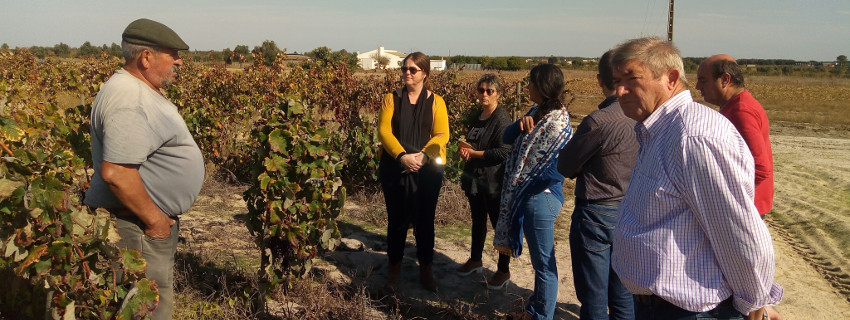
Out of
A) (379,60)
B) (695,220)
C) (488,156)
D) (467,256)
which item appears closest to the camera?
(695,220)

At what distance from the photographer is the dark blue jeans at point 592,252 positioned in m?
2.71

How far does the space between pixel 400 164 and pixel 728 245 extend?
8.32ft

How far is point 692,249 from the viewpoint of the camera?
5.28 feet

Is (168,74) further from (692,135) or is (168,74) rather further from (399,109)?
(692,135)

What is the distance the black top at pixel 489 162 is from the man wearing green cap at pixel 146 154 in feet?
6.68

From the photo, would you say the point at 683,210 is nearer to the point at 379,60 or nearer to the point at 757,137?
the point at 757,137

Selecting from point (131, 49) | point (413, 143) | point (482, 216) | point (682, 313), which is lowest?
point (482, 216)

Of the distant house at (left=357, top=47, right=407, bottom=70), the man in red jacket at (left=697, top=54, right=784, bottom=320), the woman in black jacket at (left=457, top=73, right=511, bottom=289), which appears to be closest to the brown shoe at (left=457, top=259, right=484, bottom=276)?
the woman in black jacket at (left=457, top=73, right=511, bottom=289)

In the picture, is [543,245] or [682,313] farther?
[543,245]

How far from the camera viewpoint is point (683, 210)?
160 cm

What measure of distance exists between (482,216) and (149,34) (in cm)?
268

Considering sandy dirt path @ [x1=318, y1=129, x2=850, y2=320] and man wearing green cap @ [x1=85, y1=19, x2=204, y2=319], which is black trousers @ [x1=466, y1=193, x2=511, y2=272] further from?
man wearing green cap @ [x1=85, y1=19, x2=204, y2=319]

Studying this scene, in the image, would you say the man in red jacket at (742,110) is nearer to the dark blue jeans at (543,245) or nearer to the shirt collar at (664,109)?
the dark blue jeans at (543,245)

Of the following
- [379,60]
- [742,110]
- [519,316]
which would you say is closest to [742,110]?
[742,110]
